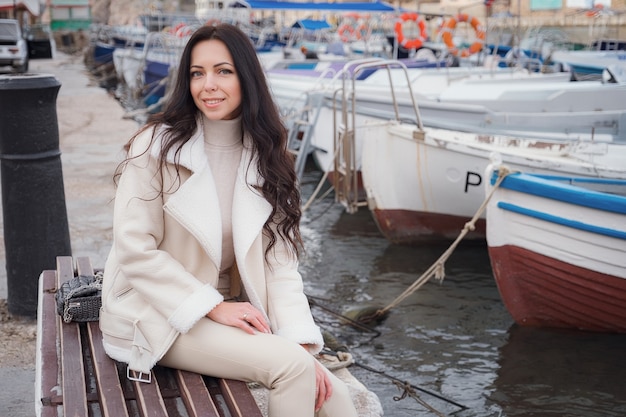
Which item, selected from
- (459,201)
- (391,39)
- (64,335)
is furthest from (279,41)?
(64,335)

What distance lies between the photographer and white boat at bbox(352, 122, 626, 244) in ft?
23.3

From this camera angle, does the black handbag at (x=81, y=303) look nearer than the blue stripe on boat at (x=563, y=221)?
Yes

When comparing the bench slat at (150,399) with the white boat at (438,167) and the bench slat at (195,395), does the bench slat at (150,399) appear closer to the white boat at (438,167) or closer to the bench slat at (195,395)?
the bench slat at (195,395)

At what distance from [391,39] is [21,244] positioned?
20020 millimetres

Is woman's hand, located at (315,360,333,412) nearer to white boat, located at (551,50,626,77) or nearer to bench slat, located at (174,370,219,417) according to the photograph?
bench slat, located at (174,370,219,417)

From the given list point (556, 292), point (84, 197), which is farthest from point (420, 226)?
point (84, 197)

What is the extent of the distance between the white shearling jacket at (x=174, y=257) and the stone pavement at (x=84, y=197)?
90 cm

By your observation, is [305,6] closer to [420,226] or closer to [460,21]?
[460,21]

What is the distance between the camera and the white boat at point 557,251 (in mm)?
5329

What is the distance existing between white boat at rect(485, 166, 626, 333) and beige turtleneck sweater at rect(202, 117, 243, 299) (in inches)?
133

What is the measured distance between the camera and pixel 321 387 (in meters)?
2.30

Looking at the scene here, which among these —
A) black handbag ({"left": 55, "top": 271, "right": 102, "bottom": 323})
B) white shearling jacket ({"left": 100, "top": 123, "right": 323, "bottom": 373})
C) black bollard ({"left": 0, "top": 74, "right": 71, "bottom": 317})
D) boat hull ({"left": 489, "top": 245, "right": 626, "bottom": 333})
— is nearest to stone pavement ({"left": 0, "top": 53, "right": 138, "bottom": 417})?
black bollard ({"left": 0, "top": 74, "right": 71, "bottom": 317})

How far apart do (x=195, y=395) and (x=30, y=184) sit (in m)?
2.08

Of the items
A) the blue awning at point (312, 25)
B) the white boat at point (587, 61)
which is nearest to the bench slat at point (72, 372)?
the white boat at point (587, 61)
